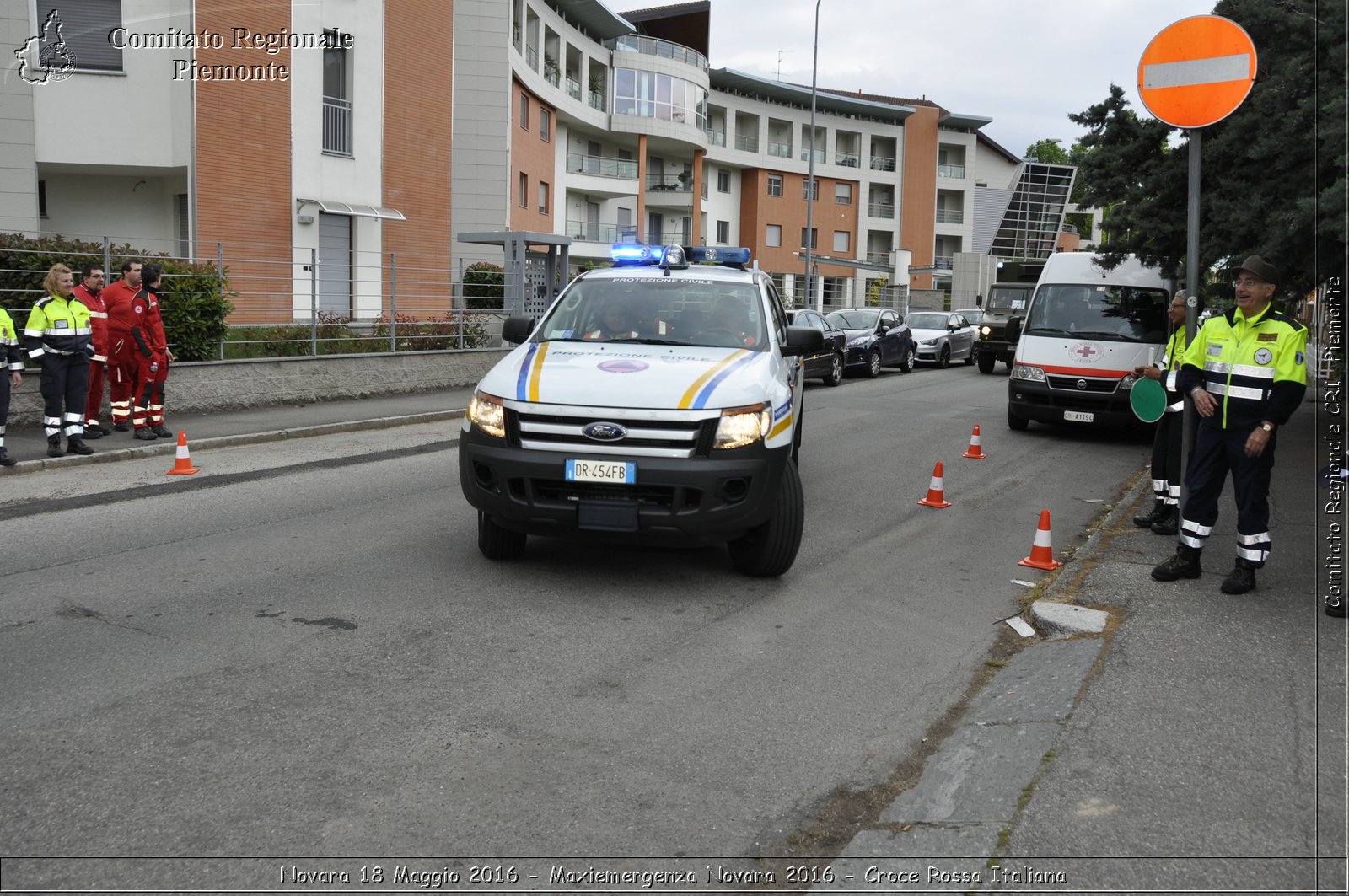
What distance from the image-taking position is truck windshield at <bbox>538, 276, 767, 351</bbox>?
25.2ft

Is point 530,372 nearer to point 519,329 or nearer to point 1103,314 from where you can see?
point 519,329

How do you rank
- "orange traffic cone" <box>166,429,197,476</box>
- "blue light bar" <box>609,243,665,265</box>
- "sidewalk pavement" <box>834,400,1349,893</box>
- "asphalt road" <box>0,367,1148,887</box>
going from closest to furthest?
"sidewalk pavement" <box>834,400,1349,893</box>, "asphalt road" <box>0,367,1148,887</box>, "blue light bar" <box>609,243,665,265</box>, "orange traffic cone" <box>166,429,197,476</box>

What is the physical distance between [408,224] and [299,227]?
348 cm

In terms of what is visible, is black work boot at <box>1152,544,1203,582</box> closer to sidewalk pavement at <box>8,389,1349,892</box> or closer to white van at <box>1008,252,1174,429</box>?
sidewalk pavement at <box>8,389,1349,892</box>

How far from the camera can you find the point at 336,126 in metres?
25.7

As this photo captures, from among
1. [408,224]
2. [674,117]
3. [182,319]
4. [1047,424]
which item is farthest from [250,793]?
[674,117]

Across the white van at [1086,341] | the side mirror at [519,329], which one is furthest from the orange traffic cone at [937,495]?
the white van at [1086,341]

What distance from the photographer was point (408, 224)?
2791cm

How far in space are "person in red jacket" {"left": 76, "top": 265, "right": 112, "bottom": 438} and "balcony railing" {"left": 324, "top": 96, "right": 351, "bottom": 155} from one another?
13.7m

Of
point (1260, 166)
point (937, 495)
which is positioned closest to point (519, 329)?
point (937, 495)

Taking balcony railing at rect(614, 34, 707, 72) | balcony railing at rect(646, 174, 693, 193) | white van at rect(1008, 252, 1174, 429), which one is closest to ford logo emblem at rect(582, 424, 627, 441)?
white van at rect(1008, 252, 1174, 429)

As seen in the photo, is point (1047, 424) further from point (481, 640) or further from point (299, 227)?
point (299, 227)

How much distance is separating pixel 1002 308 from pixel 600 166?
26.5 m

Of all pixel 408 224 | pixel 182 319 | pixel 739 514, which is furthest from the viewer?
pixel 408 224
